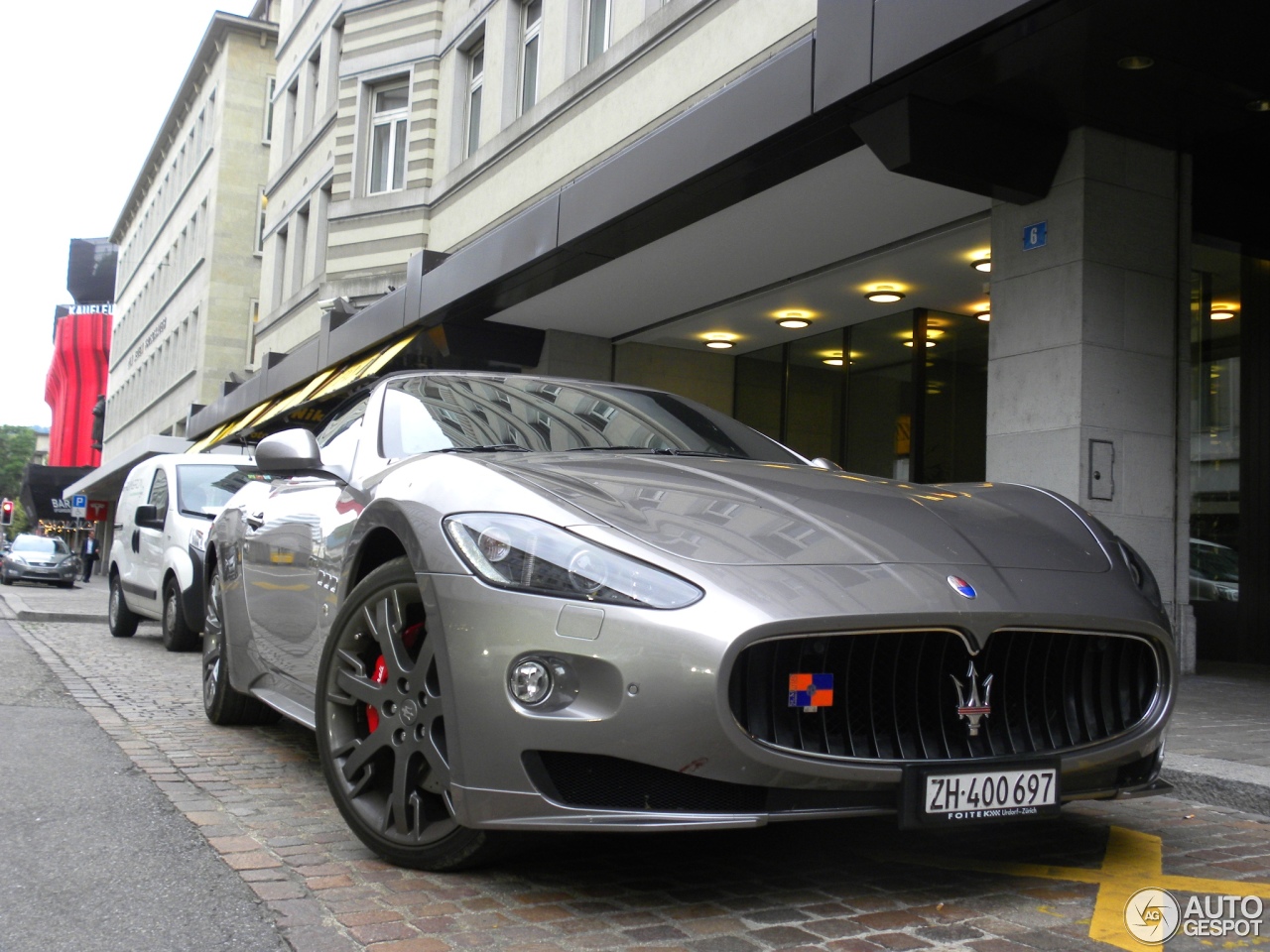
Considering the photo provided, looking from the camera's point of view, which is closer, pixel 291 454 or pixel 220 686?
pixel 291 454

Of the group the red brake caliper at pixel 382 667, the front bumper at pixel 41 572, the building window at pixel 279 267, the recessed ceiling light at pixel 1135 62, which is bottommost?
the front bumper at pixel 41 572

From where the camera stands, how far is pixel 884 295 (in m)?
12.5

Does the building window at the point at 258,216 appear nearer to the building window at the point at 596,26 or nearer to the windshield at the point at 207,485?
the building window at the point at 596,26

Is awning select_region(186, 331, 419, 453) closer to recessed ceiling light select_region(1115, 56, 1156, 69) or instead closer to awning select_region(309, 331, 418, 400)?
awning select_region(309, 331, 418, 400)

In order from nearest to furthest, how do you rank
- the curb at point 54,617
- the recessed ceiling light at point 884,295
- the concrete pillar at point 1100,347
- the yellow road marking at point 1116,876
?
the yellow road marking at point 1116,876 → the concrete pillar at point 1100,347 → the recessed ceiling light at point 884,295 → the curb at point 54,617

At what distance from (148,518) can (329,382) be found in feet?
23.3

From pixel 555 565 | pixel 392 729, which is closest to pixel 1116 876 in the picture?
pixel 555 565

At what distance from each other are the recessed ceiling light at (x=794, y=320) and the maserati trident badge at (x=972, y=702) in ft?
36.2

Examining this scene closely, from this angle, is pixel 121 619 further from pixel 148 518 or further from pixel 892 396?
pixel 892 396

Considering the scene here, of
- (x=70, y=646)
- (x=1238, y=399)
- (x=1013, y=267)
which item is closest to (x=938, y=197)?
(x=1013, y=267)

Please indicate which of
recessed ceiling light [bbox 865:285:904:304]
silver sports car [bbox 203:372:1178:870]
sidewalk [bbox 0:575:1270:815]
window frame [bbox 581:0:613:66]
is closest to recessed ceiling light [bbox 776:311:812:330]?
recessed ceiling light [bbox 865:285:904:304]

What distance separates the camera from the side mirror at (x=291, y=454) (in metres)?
4.13

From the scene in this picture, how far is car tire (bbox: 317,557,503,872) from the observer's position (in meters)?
3.02

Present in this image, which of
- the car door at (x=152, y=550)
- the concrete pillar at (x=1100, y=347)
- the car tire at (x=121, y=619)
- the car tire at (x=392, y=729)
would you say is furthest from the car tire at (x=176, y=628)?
the car tire at (x=392, y=729)
